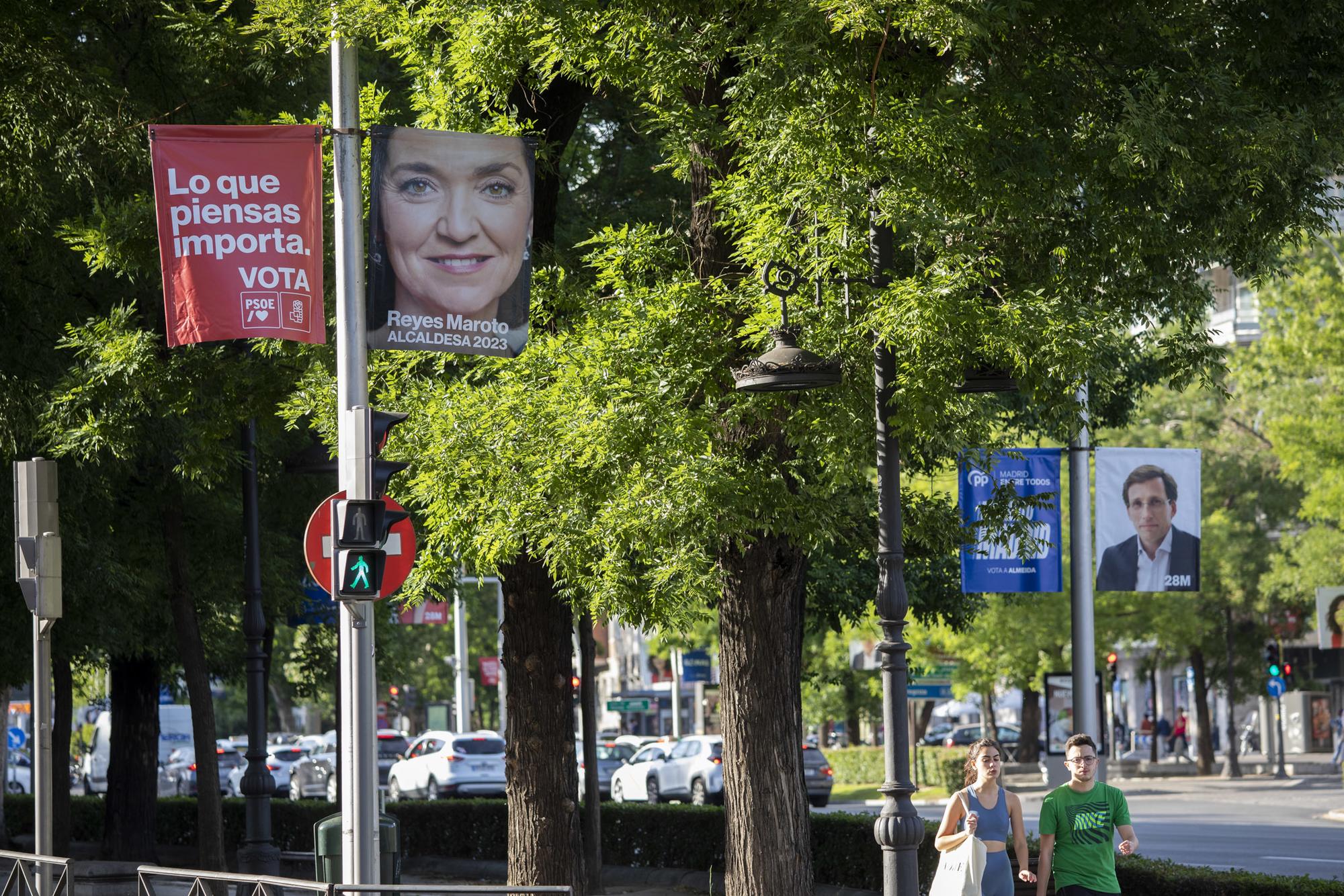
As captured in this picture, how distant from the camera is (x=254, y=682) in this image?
1758 cm

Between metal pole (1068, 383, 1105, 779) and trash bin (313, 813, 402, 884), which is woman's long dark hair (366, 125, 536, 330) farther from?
metal pole (1068, 383, 1105, 779)

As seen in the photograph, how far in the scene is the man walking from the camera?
33.0ft

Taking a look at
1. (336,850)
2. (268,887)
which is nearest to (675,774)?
(336,850)

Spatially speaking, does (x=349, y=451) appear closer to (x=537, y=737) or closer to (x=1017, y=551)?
(x=537, y=737)

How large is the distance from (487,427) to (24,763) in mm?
52989

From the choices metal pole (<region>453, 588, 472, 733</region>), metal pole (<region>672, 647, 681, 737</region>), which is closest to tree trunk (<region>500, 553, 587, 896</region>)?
metal pole (<region>453, 588, 472, 733</region>)

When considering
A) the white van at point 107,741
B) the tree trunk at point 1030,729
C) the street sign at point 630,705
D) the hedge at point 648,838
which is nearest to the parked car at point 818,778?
the hedge at point 648,838

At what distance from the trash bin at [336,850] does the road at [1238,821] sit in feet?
28.6

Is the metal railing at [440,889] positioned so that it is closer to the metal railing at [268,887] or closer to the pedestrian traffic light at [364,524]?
the metal railing at [268,887]

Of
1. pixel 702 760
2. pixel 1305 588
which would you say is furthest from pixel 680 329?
pixel 1305 588

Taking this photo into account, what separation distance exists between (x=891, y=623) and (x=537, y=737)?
472 cm

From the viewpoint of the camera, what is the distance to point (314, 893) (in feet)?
28.5

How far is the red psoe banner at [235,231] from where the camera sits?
10688 mm

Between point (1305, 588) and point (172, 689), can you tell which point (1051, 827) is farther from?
point (1305, 588)
